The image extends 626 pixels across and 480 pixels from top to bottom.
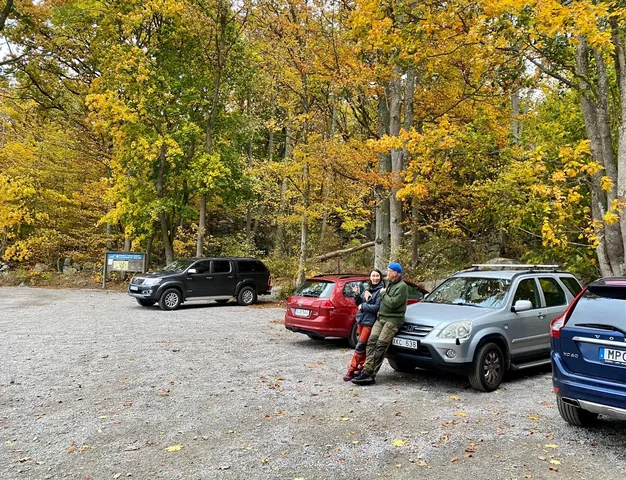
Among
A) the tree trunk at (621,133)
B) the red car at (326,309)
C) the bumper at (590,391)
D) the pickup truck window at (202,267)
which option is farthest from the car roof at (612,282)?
the pickup truck window at (202,267)

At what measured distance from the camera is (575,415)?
4977 millimetres

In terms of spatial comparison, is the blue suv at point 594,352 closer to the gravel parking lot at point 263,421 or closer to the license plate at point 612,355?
the license plate at point 612,355


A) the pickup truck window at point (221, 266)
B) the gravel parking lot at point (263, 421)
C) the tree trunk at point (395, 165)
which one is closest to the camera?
the gravel parking lot at point (263, 421)

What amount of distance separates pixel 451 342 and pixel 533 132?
10.4 meters

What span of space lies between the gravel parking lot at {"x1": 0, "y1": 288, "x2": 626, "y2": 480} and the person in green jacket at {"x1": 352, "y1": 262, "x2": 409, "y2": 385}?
0.79 ft

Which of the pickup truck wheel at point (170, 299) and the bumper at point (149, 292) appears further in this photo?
the pickup truck wheel at point (170, 299)

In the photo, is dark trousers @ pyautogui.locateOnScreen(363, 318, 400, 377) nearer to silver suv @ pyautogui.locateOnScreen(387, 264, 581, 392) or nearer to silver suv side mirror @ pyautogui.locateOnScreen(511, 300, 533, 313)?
silver suv @ pyautogui.locateOnScreen(387, 264, 581, 392)

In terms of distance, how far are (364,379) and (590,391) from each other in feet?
10.2

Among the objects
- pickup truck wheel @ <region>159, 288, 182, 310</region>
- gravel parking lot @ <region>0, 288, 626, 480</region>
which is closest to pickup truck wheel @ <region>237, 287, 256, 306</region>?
pickup truck wheel @ <region>159, 288, 182, 310</region>

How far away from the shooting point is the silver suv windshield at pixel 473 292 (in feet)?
23.6

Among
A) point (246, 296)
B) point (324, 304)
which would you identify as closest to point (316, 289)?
point (324, 304)

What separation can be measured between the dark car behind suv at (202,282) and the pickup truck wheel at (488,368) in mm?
11962

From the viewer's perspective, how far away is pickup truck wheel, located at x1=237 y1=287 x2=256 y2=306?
17.9 m

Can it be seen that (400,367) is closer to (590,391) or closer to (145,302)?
(590,391)
